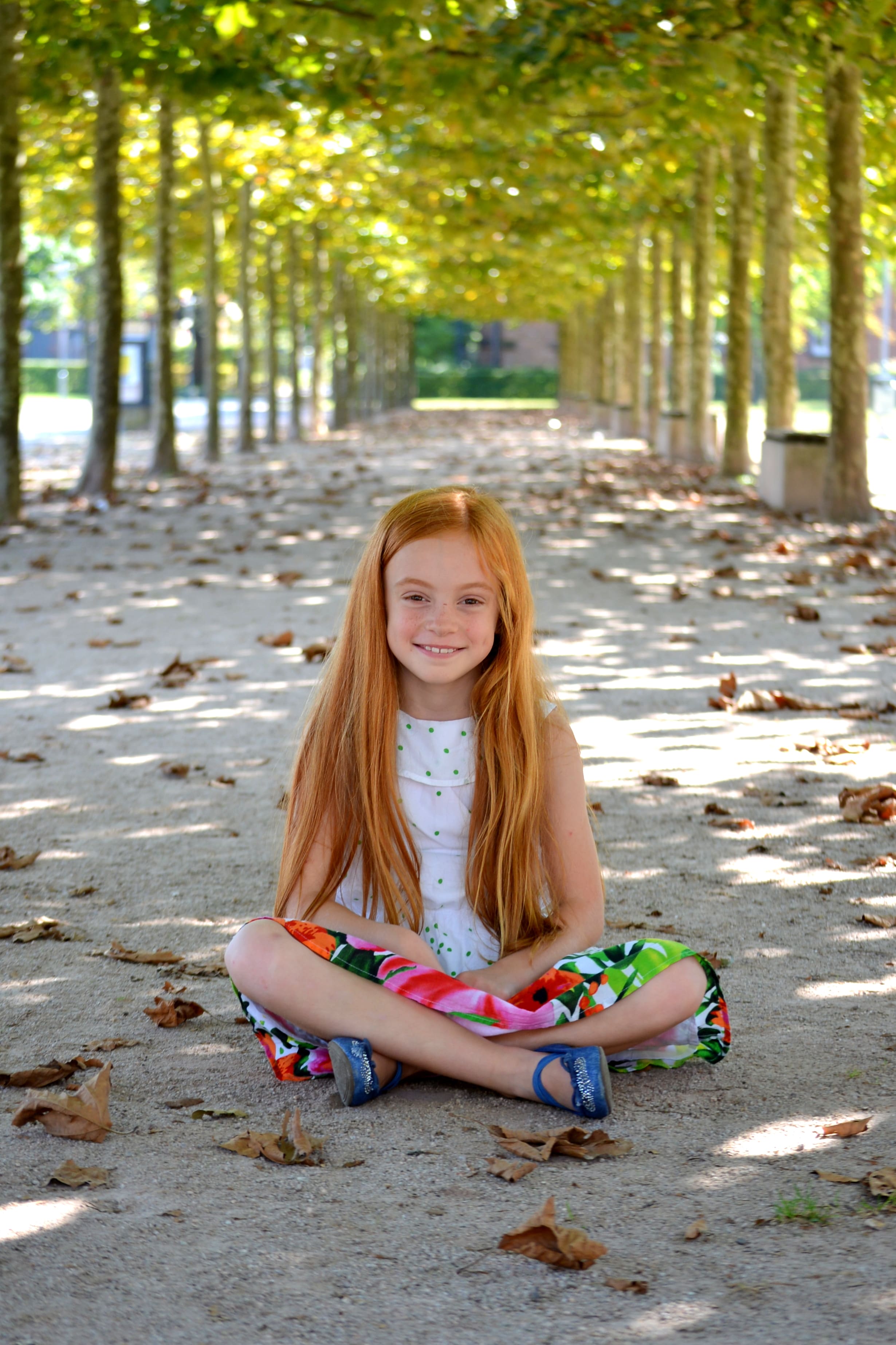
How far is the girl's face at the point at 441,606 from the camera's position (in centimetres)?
334

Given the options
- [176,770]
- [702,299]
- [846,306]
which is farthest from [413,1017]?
[702,299]

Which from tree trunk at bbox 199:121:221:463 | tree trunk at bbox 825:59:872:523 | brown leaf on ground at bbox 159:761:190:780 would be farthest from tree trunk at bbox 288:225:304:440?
brown leaf on ground at bbox 159:761:190:780

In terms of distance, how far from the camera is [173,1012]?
11.9 ft

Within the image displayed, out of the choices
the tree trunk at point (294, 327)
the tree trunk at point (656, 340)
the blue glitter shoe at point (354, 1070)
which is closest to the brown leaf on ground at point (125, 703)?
the blue glitter shoe at point (354, 1070)

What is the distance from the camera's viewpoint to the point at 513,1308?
2342 mm

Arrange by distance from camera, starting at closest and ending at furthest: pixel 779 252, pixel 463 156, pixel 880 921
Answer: pixel 880 921 < pixel 779 252 < pixel 463 156

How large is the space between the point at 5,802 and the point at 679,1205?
3.62 meters

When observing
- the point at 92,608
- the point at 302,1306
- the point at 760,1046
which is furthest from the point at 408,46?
the point at 302,1306

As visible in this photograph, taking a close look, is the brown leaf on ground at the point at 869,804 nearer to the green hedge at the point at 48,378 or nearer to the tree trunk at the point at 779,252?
the tree trunk at the point at 779,252

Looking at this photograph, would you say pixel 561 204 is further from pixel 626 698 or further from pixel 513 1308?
pixel 513 1308

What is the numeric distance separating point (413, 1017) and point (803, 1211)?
909 mm

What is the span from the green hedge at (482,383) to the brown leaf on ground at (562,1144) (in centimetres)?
8504

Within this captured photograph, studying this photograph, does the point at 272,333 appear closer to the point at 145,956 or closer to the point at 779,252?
the point at 779,252

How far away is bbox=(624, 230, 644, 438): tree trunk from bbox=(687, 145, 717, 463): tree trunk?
6.85 metres
